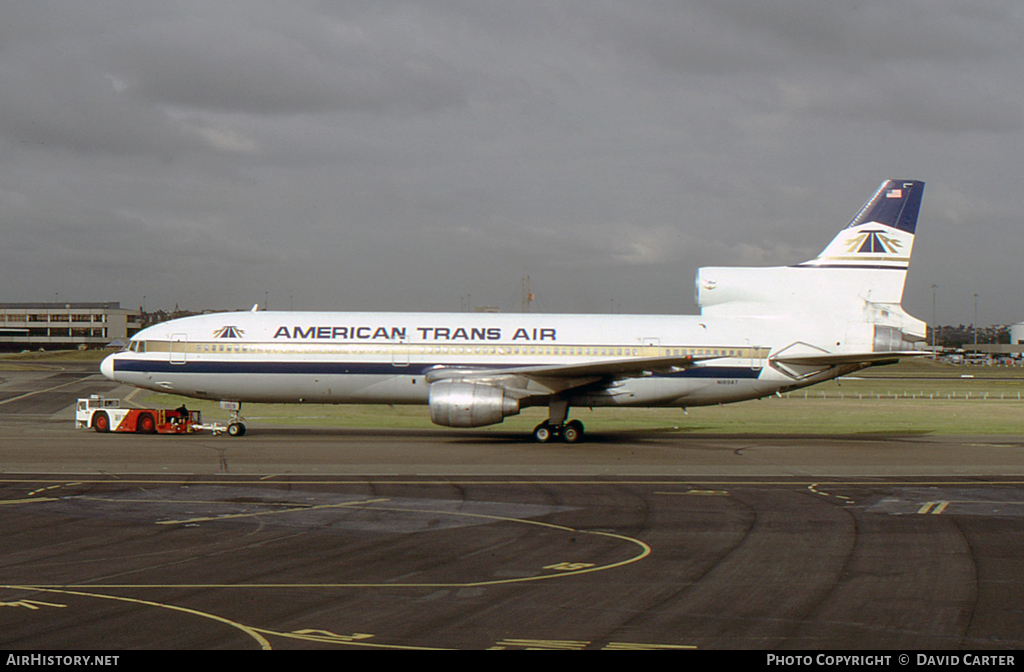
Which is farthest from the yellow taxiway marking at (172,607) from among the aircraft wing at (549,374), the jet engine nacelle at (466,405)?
the aircraft wing at (549,374)

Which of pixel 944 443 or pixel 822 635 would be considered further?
pixel 944 443

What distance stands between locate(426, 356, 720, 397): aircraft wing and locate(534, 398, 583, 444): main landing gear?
91 cm

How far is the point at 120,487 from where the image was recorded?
20141 millimetres

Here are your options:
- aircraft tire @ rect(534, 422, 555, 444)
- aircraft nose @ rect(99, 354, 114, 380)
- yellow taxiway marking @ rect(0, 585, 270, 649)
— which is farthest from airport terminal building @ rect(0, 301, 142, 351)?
yellow taxiway marking @ rect(0, 585, 270, 649)

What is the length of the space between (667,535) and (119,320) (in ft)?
Result: 600

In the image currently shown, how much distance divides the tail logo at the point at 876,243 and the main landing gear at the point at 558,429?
14.1 m

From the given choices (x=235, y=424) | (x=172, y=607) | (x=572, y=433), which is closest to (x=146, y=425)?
(x=235, y=424)

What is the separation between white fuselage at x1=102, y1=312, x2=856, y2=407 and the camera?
33.6m

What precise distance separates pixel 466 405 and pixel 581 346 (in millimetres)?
6156

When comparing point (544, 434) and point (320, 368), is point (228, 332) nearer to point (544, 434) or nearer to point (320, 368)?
point (320, 368)
